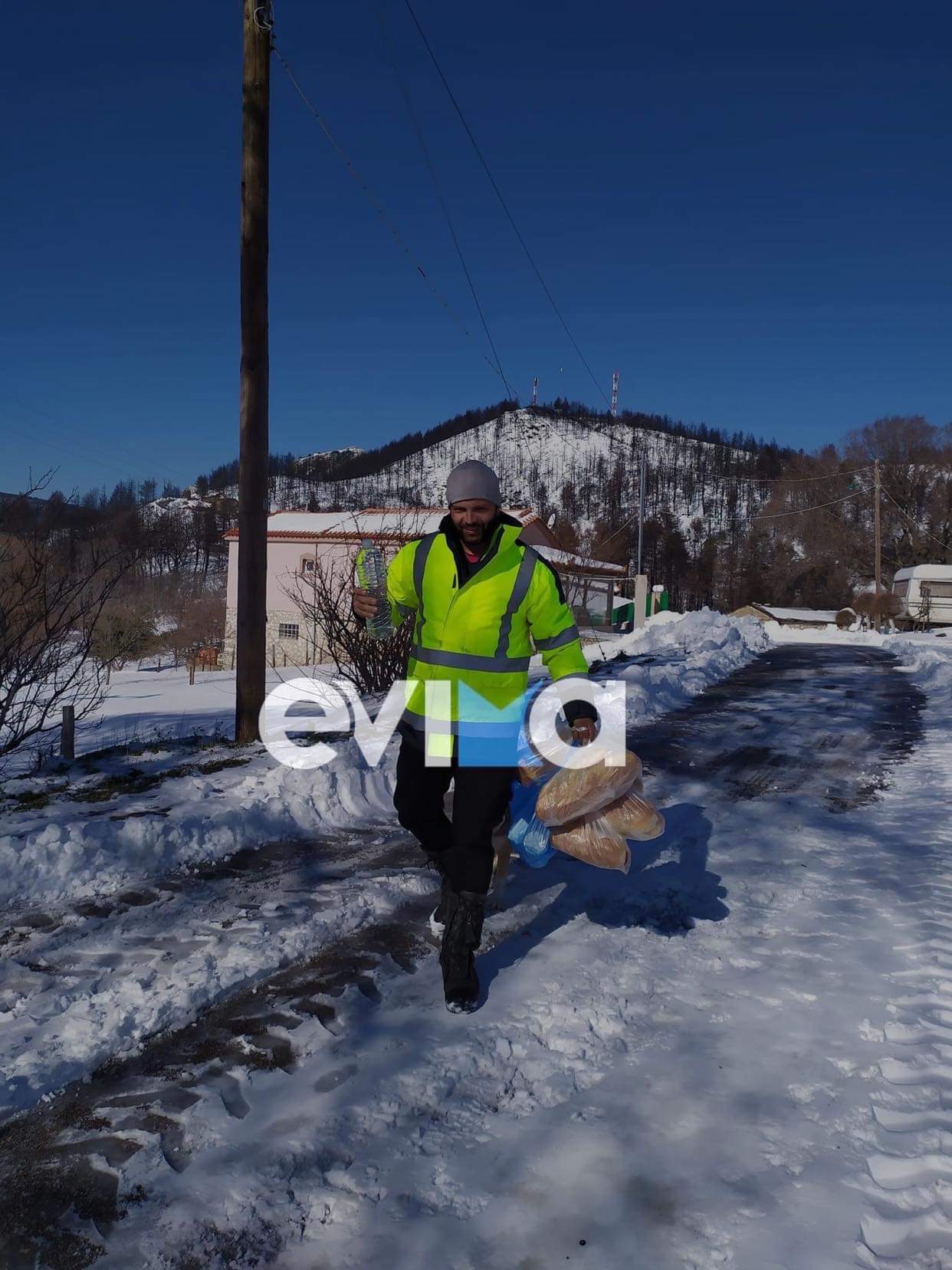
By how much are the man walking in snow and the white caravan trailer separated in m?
40.5

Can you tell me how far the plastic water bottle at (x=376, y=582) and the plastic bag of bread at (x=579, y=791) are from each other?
955mm

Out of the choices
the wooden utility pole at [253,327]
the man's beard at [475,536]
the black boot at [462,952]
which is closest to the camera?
the black boot at [462,952]

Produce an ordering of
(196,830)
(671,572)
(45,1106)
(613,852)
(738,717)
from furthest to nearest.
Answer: (671,572), (738,717), (196,830), (613,852), (45,1106)

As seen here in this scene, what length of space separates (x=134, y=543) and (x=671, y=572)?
73.5 m

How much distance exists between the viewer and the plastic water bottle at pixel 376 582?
3480 millimetres

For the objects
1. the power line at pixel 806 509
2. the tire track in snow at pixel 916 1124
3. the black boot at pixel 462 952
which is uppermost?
the power line at pixel 806 509

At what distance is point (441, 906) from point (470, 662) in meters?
1.00

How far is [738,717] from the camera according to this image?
1014cm

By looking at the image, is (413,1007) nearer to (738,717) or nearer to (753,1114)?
(753,1114)

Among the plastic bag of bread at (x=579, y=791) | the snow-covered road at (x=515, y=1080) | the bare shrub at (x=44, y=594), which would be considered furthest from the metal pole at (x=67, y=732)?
the plastic bag of bread at (x=579, y=791)

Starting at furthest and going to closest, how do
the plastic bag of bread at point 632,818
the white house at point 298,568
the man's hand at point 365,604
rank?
1. the white house at point 298,568
2. the plastic bag of bread at point 632,818
3. the man's hand at point 365,604

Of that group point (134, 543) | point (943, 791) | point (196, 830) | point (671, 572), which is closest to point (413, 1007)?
point (196, 830)

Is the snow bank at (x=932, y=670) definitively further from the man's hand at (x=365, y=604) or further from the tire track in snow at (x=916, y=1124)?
the man's hand at (x=365, y=604)

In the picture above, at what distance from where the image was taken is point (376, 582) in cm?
357
